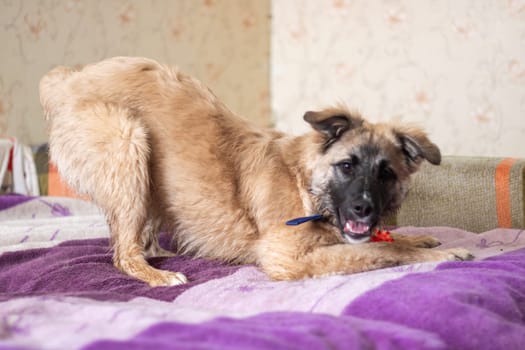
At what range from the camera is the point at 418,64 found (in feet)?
13.6

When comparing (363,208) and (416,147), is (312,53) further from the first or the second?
(363,208)

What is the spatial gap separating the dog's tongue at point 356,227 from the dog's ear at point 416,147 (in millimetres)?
376

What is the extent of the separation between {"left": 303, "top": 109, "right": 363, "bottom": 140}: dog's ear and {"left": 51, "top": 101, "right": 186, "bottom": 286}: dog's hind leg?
2.33ft

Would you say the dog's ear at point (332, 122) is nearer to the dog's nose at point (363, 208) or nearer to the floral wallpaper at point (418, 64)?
the dog's nose at point (363, 208)

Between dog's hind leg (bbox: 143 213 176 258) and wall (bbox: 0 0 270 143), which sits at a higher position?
wall (bbox: 0 0 270 143)

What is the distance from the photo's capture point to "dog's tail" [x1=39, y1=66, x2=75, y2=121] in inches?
94.8

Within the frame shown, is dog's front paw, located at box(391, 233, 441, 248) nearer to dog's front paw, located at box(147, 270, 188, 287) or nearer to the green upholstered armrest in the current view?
the green upholstered armrest

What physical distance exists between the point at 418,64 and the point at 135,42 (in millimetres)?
2194

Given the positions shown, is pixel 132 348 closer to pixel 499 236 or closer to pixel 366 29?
pixel 499 236

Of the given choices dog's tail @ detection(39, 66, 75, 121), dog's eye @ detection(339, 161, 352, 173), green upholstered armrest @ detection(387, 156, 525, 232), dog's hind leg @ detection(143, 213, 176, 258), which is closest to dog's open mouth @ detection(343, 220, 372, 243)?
dog's eye @ detection(339, 161, 352, 173)

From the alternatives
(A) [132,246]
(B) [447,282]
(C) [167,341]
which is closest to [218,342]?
(C) [167,341]

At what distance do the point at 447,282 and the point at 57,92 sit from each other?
5.90ft

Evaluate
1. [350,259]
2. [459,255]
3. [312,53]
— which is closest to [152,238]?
[350,259]

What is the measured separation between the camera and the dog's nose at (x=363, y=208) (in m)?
1.99
